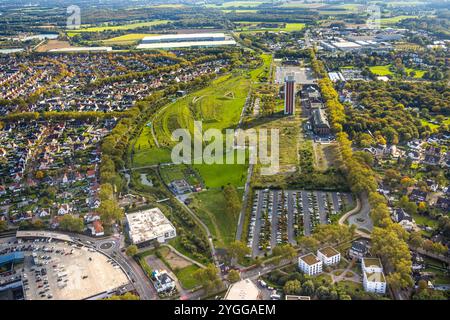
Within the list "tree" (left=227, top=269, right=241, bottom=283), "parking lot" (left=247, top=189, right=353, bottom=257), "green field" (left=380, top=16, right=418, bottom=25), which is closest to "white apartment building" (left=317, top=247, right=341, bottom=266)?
"parking lot" (left=247, top=189, right=353, bottom=257)

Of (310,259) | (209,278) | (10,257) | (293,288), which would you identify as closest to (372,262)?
(310,259)

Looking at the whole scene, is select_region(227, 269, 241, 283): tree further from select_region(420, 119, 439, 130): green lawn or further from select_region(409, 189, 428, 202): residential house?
select_region(420, 119, 439, 130): green lawn

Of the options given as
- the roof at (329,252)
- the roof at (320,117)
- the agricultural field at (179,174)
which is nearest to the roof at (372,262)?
the roof at (329,252)

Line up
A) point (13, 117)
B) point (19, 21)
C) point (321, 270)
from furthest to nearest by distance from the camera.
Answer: point (19, 21)
point (13, 117)
point (321, 270)

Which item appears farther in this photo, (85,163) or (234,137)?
(234,137)

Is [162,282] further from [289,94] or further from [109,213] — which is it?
[289,94]
